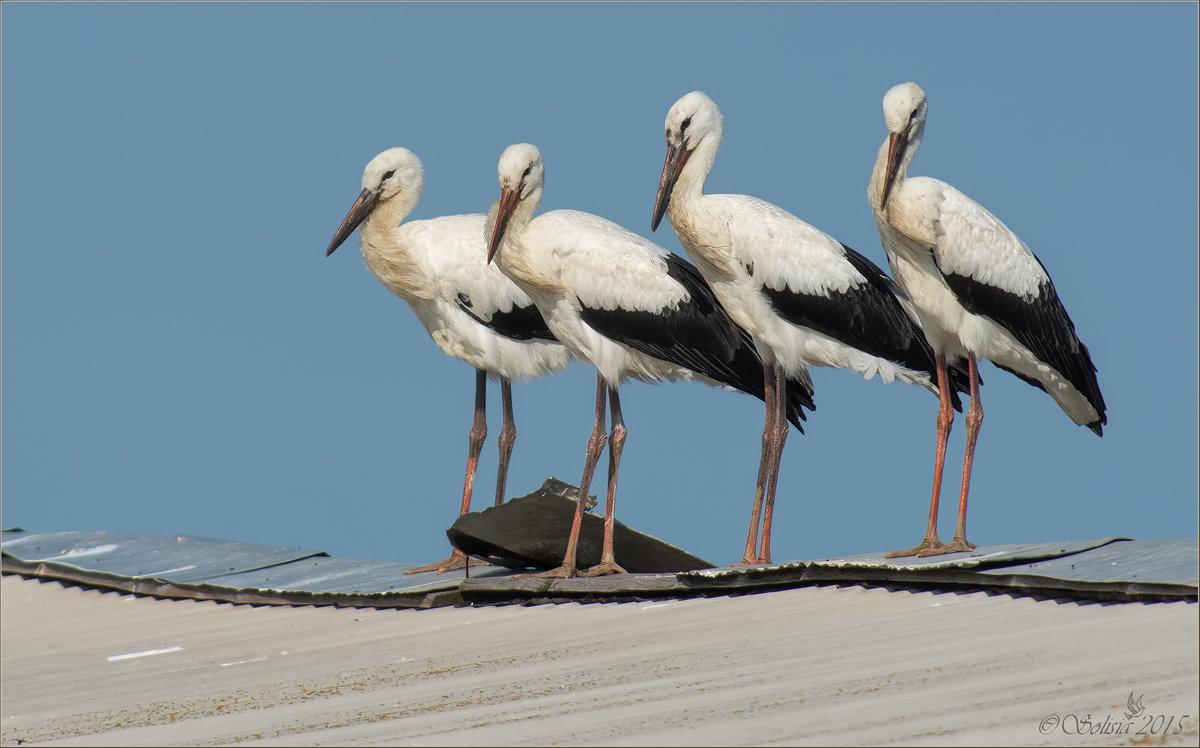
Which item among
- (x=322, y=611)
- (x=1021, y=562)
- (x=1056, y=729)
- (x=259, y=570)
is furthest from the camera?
(x=259, y=570)

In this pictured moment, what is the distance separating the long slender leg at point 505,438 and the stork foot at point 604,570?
2605 millimetres

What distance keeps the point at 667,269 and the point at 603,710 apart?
593cm

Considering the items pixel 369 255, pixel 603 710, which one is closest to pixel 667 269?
pixel 369 255

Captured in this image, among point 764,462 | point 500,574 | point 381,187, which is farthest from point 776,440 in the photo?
point 381,187

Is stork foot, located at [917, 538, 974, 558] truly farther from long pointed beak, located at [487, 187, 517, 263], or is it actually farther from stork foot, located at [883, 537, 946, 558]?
long pointed beak, located at [487, 187, 517, 263]

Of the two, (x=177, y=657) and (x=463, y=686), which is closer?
(x=463, y=686)

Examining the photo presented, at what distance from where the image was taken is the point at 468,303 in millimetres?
12242

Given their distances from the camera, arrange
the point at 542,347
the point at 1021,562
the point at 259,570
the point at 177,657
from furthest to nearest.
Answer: the point at 542,347 → the point at 259,570 → the point at 177,657 → the point at 1021,562

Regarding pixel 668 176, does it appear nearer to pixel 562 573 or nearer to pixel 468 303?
pixel 468 303

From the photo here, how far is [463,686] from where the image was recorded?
6.24m

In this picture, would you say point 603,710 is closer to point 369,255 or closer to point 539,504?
point 539,504

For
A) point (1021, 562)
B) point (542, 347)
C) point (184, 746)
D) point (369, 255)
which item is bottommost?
point (184, 746)

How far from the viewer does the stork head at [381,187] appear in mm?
13148

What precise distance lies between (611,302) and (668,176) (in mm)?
1099
